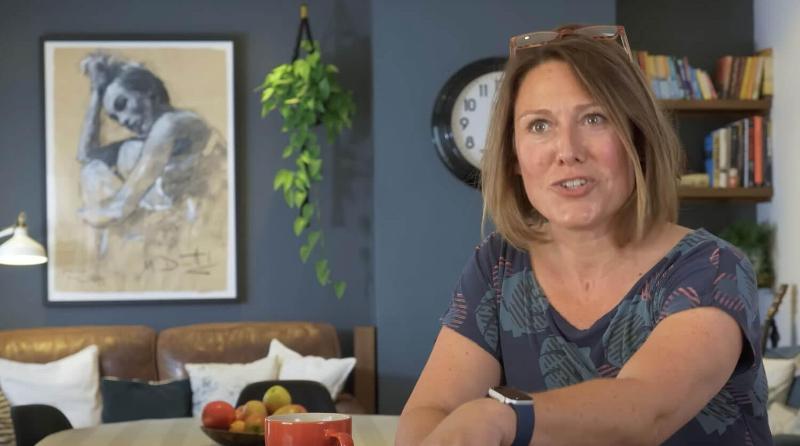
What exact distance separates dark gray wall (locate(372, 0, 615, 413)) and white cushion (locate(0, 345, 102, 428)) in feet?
4.11

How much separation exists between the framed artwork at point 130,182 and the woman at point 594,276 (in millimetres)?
4004

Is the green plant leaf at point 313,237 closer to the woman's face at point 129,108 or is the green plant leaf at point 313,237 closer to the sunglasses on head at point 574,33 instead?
the woman's face at point 129,108

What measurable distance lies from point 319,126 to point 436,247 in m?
0.89

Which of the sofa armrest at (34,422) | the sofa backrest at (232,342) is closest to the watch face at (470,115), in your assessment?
the sofa backrest at (232,342)

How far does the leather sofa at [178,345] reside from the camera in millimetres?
4895

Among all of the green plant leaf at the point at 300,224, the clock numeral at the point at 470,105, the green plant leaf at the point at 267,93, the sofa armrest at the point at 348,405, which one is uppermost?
the green plant leaf at the point at 267,93

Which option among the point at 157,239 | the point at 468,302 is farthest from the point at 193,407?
the point at 468,302

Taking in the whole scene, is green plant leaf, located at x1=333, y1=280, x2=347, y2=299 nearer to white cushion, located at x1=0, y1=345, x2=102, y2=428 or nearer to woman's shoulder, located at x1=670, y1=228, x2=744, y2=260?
white cushion, located at x1=0, y1=345, x2=102, y2=428

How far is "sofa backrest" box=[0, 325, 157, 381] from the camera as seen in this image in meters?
4.86

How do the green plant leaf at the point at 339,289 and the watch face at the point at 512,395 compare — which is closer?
the watch face at the point at 512,395

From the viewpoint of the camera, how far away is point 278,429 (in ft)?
4.34

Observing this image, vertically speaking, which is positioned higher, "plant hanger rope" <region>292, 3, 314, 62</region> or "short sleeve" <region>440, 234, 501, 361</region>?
"plant hanger rope" <region>292, 3, 314, 62</region>
